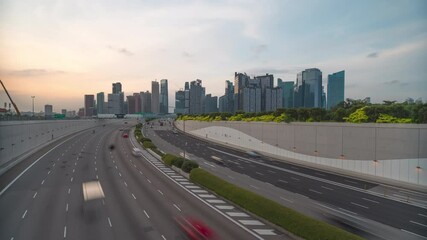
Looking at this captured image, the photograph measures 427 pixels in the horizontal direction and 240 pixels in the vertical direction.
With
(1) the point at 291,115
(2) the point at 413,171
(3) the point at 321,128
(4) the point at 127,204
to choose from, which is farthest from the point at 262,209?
(1) the point at 291,115

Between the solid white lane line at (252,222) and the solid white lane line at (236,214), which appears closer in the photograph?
the solid white lane line at (252,222)

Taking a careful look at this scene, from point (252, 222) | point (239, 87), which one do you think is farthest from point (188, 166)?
point (239, 87)

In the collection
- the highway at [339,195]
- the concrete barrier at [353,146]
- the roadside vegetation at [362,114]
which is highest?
the roadside vegetation at [362,114]

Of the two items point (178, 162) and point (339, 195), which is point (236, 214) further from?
point (178, 162)

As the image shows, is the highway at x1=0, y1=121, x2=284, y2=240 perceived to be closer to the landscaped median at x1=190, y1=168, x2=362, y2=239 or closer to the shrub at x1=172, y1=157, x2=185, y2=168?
the landscaped median at x1=190, y1=168, x2=362, y2=239

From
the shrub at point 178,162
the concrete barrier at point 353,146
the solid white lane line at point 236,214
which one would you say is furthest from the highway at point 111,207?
the concrete barrier at point 353,146

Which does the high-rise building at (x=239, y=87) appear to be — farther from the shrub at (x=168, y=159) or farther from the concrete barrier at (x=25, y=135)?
the shrub at (x=168, y=159)
